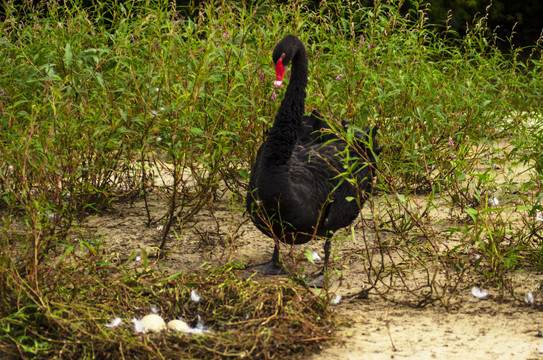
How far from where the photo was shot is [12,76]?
444 centimetres

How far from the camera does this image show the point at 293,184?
379 centimetres

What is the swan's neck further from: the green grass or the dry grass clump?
the dry grass clump

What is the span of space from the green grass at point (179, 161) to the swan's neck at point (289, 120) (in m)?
0.40

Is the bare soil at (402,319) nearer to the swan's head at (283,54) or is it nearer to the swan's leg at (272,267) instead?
the swan's leg at (272,267)

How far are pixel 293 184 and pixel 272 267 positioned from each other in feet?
1.86

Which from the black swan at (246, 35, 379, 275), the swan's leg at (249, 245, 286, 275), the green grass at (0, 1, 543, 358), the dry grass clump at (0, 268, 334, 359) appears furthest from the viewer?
the swan's leg at (249, 245, 286, 275)

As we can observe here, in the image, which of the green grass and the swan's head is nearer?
the green grass

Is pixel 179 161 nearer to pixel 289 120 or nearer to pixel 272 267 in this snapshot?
pixel 289 120

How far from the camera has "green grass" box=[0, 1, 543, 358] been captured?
116 inches

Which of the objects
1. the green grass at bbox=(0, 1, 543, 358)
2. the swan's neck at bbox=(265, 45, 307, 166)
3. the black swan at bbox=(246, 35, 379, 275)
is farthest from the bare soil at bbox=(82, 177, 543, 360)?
the swan's neck at bbox=(265, 45, 307, 166)

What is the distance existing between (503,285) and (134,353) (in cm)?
195

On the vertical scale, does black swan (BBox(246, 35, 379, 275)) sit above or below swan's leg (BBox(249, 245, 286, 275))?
above

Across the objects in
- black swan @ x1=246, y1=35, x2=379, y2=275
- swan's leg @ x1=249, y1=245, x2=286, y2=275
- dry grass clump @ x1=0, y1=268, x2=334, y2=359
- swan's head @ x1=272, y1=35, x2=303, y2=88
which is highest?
swan's head @ x1=272, y1=35, x2=303, y2=88

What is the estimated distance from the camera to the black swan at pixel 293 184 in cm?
367
